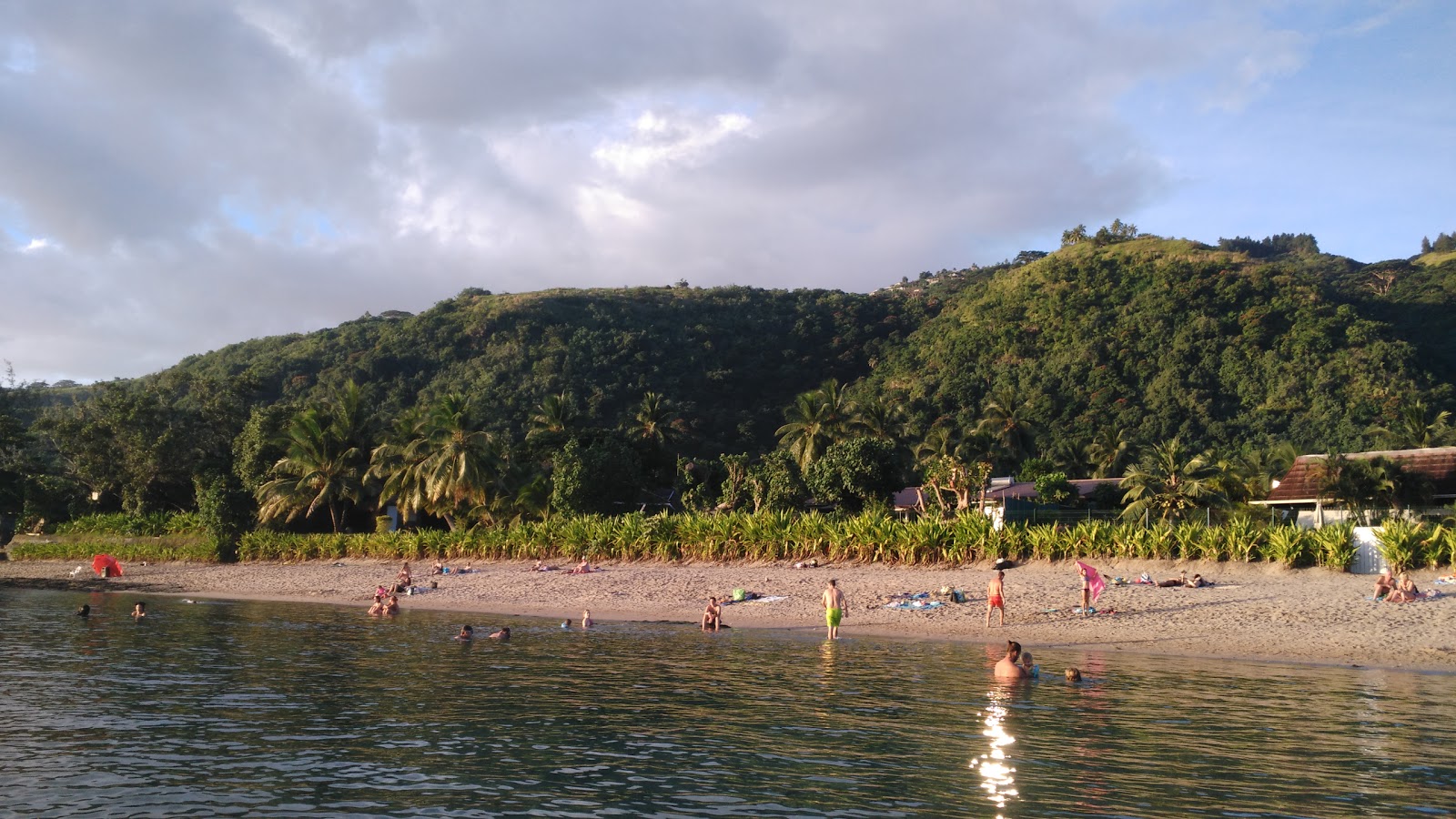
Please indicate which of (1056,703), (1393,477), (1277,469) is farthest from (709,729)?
(1277,469)

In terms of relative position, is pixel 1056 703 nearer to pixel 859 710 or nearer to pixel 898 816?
pixel 859 710

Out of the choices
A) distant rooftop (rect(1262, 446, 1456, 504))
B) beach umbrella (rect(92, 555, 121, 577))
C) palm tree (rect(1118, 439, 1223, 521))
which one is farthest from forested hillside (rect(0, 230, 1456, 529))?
beach umbrella (rect(92, 555, 121, 577))

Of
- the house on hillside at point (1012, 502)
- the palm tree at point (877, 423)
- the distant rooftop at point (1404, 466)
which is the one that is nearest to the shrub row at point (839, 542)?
the house on hillside at point (1012, 502)

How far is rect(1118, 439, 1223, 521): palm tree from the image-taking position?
113 feet

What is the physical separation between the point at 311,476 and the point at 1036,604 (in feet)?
119

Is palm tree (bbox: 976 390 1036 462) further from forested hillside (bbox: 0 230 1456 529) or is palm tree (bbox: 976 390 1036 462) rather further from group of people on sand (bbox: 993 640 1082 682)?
group of people on sand (bbox: 993 640 1082 682)

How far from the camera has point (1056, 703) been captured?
15164mm

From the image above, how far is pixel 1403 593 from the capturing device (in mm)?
21750

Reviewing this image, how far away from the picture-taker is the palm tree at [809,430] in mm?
53375

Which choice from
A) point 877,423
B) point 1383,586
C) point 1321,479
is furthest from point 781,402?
point 1383,586

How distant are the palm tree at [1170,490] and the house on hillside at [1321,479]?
269 centimetres

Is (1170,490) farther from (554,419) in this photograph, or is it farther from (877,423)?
(554,419)

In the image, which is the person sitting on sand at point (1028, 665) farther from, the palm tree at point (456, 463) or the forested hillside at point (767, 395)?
the palm tree at point (456, 463)

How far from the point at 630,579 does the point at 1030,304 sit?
229 feet
